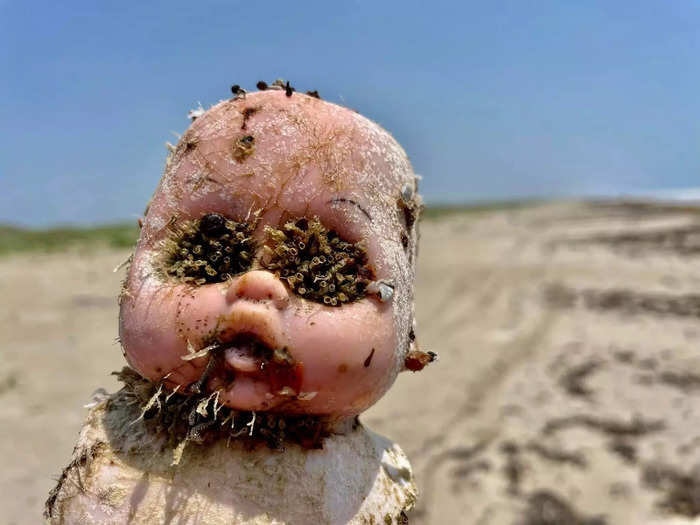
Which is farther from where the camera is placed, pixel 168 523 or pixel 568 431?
pixel 568 431

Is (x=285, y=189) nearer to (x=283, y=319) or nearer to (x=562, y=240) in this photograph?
(x=283, y=319)

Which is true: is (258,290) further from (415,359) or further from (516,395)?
(516,395)

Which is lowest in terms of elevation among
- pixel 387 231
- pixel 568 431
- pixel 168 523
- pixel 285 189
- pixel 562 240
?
pixel 562 240


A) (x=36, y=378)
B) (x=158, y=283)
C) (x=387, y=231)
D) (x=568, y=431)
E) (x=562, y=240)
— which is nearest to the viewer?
(x=158, y=283)

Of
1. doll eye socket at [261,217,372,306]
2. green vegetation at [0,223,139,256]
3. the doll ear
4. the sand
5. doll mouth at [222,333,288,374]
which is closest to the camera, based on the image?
doll mouth at [222,333,288,374]

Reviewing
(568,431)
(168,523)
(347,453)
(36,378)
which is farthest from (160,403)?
(36,378)

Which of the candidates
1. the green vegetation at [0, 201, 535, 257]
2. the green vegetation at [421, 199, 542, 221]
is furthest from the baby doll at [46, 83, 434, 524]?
the green vegetation at [421, 199, 542, 221]

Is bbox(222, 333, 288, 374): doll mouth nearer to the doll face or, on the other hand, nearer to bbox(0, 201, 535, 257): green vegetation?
the doll face

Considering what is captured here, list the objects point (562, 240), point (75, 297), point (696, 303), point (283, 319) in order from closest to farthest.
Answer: point (283, 319), point (696, 303), point (75, 297), point (562, 240)
